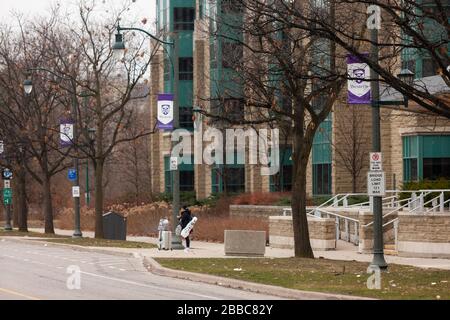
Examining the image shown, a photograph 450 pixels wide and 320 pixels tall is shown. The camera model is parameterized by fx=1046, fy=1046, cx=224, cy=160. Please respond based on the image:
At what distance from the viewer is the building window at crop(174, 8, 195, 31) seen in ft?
235

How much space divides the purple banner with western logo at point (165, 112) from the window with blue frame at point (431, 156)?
48.3 feet

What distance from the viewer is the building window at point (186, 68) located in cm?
7281

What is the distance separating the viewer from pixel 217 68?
6034 cm

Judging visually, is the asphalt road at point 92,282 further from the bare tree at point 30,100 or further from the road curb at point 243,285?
the bare tree at point 30,100

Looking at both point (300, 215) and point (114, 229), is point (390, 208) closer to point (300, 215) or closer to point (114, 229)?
point (300, 215)

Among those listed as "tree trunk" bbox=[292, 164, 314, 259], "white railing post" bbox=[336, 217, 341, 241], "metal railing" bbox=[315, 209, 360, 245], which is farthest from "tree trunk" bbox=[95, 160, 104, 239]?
"tree trunk" bbox=[292, 164, 314, 259]

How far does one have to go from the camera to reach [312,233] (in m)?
37.7

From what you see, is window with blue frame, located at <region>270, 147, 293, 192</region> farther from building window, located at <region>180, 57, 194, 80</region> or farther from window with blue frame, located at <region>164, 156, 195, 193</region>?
building window, located at <region>180, 57, 194, 80</region>

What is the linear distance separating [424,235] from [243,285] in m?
11.7

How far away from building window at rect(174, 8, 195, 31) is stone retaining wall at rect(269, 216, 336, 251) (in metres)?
33.6

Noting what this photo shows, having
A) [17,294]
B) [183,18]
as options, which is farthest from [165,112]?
[183,18]
